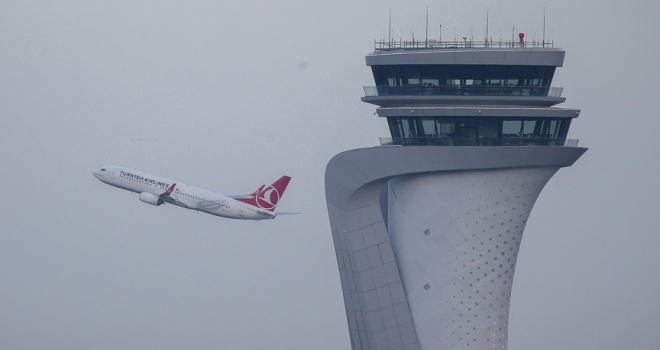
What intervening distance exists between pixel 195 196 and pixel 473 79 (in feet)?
211

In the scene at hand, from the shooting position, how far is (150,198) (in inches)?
6412

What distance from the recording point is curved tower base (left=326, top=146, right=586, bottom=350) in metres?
107

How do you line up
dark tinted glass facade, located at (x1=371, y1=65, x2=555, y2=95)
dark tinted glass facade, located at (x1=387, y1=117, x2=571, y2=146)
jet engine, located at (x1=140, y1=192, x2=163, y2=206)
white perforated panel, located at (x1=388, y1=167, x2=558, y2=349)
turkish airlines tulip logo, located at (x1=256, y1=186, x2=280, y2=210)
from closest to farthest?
dark tinted glass facade, located at (x1=371, y1=65, x2=555, y2=95)
dark tinted glass facade, located at (x1=387, y1=117, x2=571, y2=146)
white perforated panel, located at (x1=388, y1=167, x2=558, y2=349)
jet engine, located at (x1=140, y1=192, x2=163, y2=206)
turkish airlines tulip logo, located at (x1=256, y1=186, x2=280, y2=210)

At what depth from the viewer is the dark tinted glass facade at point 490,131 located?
106 m

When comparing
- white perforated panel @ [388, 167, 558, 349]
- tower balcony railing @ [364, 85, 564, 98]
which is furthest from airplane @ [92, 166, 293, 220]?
tower balcony railing @ [364, 85, 564, 98]

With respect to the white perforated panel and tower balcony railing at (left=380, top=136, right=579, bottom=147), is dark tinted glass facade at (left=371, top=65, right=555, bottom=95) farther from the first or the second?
the white perforated panel

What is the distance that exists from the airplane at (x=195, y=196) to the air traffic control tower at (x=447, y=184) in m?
50.3

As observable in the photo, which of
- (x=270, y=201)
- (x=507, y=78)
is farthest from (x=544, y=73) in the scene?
(x=270, y=201)

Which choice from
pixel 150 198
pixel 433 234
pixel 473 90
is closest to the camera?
pixel 473 90

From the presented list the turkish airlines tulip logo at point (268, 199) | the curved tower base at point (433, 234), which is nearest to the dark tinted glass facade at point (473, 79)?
the curved tower base at point (433, 234)

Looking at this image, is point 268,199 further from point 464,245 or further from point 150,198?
point 464,245

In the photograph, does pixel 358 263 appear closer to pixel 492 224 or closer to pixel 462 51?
pixel 492 224

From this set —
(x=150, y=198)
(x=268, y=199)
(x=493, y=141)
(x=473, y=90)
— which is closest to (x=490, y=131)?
(x=493, y=141)

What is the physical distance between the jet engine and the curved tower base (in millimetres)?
52492
